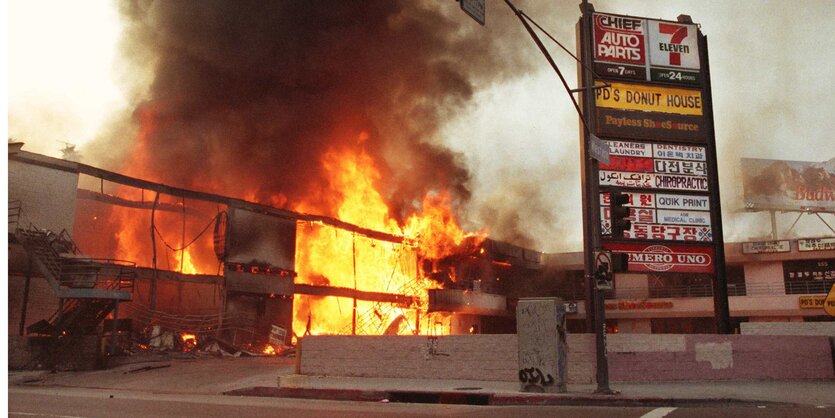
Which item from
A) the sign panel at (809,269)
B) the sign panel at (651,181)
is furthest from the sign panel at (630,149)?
the sign panel at (809,269)

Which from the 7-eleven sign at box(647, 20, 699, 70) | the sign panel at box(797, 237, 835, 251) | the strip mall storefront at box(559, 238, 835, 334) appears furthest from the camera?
the sign panel at box(797, 237, 835, 251)

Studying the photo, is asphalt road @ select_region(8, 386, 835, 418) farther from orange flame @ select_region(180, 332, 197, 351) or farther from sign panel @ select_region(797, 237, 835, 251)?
sign panel @ select_region(797, 237, 835, 251)

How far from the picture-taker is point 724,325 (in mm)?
18469

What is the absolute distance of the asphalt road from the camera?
10180 millimetres

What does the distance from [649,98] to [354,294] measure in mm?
20221

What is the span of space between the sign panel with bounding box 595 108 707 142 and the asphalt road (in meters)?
9.60

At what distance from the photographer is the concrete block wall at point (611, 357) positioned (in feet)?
49.9

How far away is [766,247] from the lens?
4053 cm

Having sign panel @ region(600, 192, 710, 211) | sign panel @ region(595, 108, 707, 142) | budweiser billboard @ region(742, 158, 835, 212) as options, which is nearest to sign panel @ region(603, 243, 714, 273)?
sign panel @ region(600, 192, 710, 211)

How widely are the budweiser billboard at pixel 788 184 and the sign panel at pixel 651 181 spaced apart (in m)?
34.8

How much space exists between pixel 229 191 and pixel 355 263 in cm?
804

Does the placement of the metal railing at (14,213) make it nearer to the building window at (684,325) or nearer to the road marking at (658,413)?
the road marking at (658,413)

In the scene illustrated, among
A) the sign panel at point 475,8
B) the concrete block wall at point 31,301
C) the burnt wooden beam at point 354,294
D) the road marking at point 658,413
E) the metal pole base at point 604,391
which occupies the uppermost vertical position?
the sign panel at point 475,8

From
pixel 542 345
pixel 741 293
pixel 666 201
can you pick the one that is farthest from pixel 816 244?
pixel 542 345
